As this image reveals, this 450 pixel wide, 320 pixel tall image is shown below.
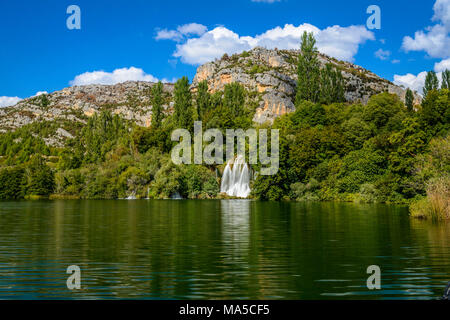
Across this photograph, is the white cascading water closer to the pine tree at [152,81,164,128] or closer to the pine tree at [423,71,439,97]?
the pine tree at [152,81,164,128]

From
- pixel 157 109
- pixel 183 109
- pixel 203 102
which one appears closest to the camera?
pixel 183 109

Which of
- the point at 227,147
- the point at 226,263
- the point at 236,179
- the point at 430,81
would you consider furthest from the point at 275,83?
the point at 226,263

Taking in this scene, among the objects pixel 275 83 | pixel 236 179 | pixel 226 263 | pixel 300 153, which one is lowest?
pixel 226 263

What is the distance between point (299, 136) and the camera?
80.2m

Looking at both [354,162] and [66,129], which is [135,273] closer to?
[354,162]

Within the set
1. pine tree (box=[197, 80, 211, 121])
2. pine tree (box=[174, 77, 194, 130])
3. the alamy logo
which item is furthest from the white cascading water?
pine tree (box=[197, 80, 211, 121])

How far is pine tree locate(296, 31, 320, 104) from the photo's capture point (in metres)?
104

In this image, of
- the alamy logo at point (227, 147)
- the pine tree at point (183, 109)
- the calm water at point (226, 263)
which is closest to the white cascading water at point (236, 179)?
the alamy logo at point (227, 147)

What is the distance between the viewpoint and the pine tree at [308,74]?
103938mm

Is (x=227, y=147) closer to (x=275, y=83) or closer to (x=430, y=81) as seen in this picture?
(x=430, y=81)

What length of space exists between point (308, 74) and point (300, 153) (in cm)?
3458

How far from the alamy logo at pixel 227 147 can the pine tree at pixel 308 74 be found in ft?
66.4

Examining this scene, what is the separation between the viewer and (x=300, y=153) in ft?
254

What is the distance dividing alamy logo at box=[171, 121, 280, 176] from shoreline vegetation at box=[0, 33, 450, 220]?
145 centimetres
